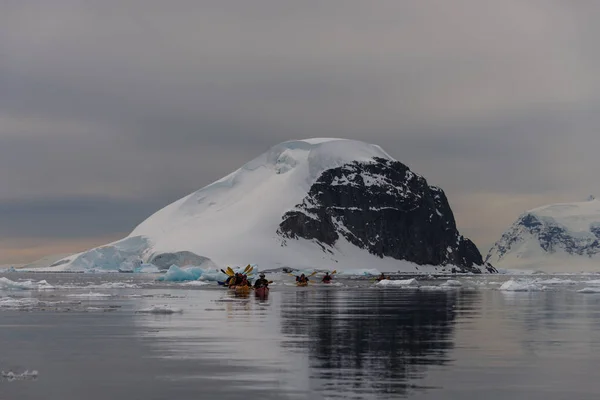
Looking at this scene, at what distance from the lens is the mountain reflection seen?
21219 millimetres

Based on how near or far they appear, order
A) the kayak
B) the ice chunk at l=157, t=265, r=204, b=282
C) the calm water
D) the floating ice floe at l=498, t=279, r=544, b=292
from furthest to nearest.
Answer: the ice chunk at l=157, t=265, r=204, b=282, the floating ice floe at l=498, t=279, r=544, b=292, the kayak, the calm water

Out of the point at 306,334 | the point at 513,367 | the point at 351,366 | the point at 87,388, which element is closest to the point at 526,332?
the point at 306,334

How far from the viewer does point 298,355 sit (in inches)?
1046

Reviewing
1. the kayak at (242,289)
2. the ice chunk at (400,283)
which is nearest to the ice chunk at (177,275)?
the ice chunk at (400,283)

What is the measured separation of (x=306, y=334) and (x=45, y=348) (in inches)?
384

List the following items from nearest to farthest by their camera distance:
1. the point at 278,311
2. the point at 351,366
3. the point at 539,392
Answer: the point at 539,392 → the point at 351,366 → the point at 278,311

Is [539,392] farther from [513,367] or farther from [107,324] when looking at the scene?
[107,324]

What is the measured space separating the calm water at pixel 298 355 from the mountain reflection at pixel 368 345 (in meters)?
0.05

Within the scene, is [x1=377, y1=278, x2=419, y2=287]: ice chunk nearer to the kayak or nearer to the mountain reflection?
the kayak

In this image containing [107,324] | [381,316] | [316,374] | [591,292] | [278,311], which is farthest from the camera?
[591,292]

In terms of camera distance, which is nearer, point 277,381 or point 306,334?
point 277,381

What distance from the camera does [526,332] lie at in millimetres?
35781

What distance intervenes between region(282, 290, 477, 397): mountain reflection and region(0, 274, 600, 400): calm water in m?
0.05

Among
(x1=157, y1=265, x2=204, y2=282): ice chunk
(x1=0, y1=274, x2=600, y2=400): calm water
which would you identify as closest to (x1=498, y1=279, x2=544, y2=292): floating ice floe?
(x1=0, y1=274, x2=600, y2=400): calm water
